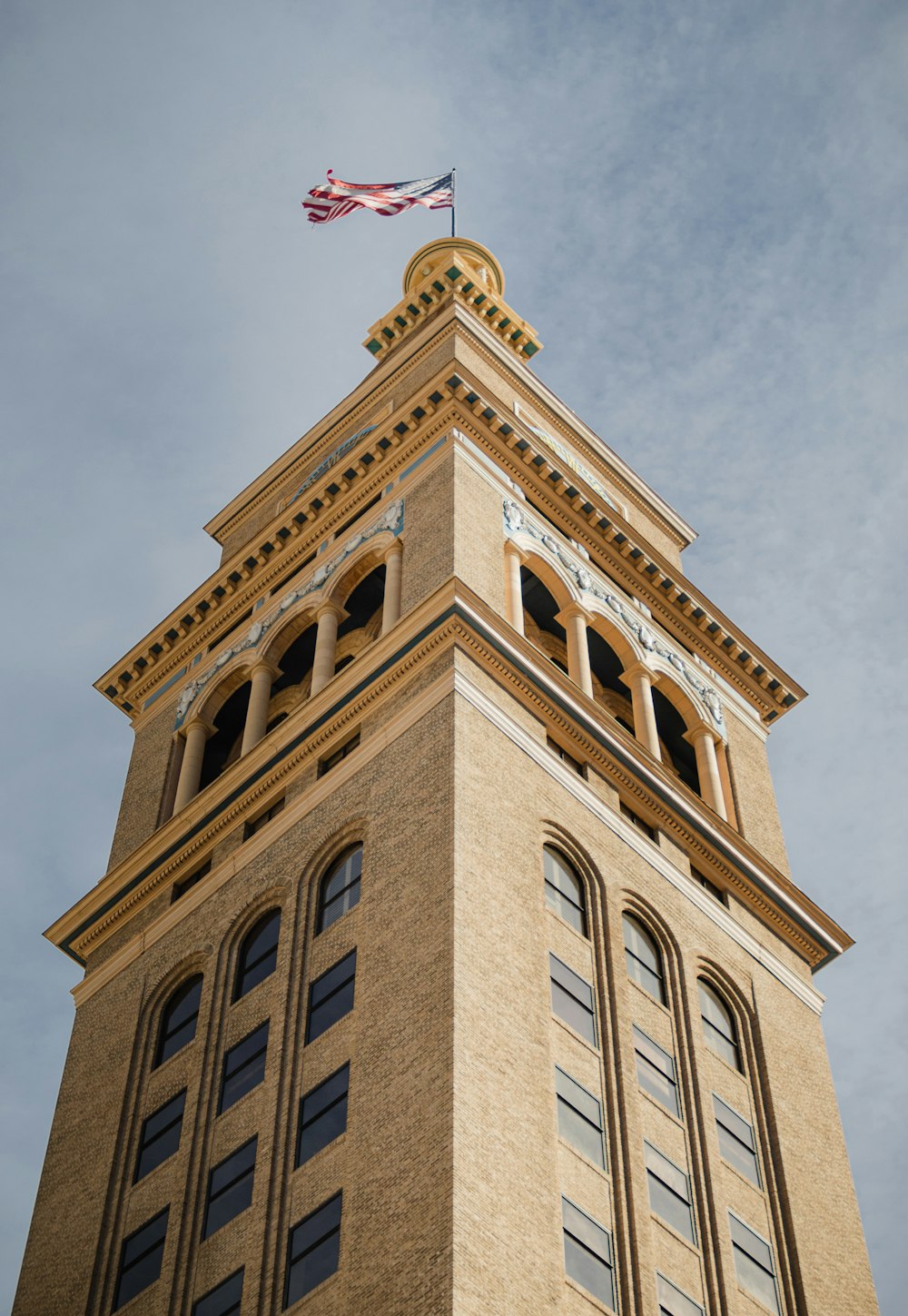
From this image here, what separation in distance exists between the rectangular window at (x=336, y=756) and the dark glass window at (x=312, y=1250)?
477 inches

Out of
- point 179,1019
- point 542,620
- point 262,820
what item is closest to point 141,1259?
point 179,1019

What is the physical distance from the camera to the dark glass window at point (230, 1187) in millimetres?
38500

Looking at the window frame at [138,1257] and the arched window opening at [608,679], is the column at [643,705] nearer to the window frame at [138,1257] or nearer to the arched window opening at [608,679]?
the arched window opening at [608,679]

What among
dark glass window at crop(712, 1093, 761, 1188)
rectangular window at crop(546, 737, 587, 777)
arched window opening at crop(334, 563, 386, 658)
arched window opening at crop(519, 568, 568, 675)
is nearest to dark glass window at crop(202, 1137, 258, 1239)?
dark glass window at crop(712, 1093, 761, 1188)

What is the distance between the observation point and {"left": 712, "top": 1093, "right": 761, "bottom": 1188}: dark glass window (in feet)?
138

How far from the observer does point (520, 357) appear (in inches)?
2672

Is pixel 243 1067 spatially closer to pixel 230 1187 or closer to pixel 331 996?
pixel 331 996

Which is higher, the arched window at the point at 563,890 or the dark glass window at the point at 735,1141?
the arched window at the point at 563,890

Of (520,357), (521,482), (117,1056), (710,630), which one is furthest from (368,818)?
(520,357)

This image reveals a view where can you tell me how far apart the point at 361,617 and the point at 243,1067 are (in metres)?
16.3

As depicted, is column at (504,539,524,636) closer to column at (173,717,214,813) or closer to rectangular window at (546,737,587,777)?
rectangular window at (546,737,587,777)

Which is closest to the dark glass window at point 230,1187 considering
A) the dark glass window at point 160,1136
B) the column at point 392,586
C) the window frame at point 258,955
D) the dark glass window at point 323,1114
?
the dark glass window at point 323,1114

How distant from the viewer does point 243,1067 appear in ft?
137

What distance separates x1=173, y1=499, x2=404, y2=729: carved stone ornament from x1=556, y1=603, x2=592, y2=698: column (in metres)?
4.59
